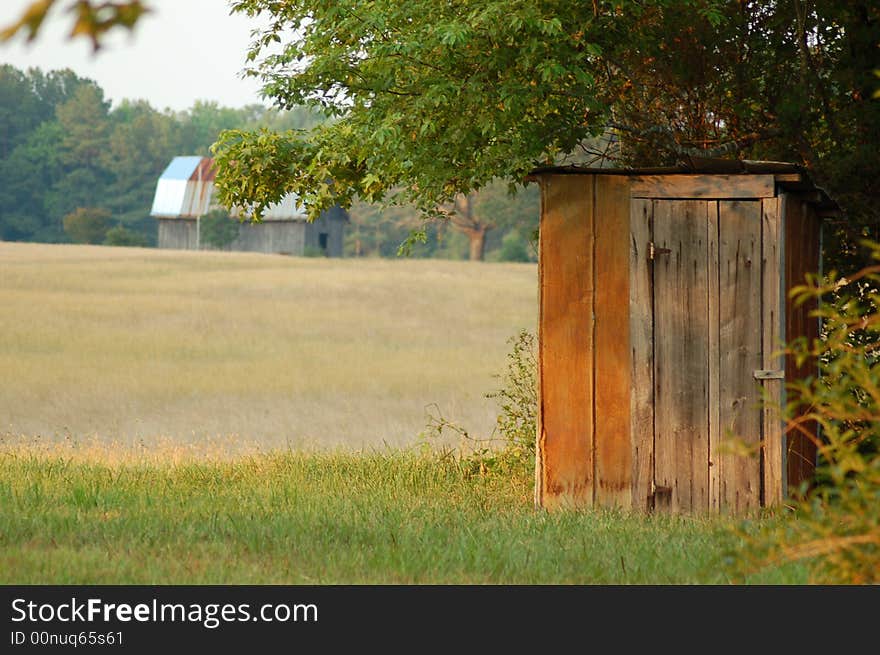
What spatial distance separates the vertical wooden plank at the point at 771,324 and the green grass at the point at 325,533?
0.65 meters

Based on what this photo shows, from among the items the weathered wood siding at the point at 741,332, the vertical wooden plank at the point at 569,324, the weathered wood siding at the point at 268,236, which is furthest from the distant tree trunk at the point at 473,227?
the weathered wood siding at the point at 741,332

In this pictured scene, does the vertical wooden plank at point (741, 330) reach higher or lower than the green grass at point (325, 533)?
higher

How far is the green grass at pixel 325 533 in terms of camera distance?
24.1 feet

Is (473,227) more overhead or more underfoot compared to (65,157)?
more underfoot

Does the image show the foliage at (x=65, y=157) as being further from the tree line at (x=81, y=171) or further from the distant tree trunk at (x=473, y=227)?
the distant tree trunk at (x=473, y=227)

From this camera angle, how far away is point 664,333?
965 cm

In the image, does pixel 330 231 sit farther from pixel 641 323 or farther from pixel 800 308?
pixel 641 323

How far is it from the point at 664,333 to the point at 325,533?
3.11m

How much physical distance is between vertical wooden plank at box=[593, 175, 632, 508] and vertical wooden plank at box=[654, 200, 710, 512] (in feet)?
0.82

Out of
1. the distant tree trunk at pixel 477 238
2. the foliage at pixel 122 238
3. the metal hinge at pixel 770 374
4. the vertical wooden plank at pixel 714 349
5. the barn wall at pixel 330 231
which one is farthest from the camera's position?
the distant tree trunk at pixel 477 238

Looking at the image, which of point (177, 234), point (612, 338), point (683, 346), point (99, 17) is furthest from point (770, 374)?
point (177, 234)
